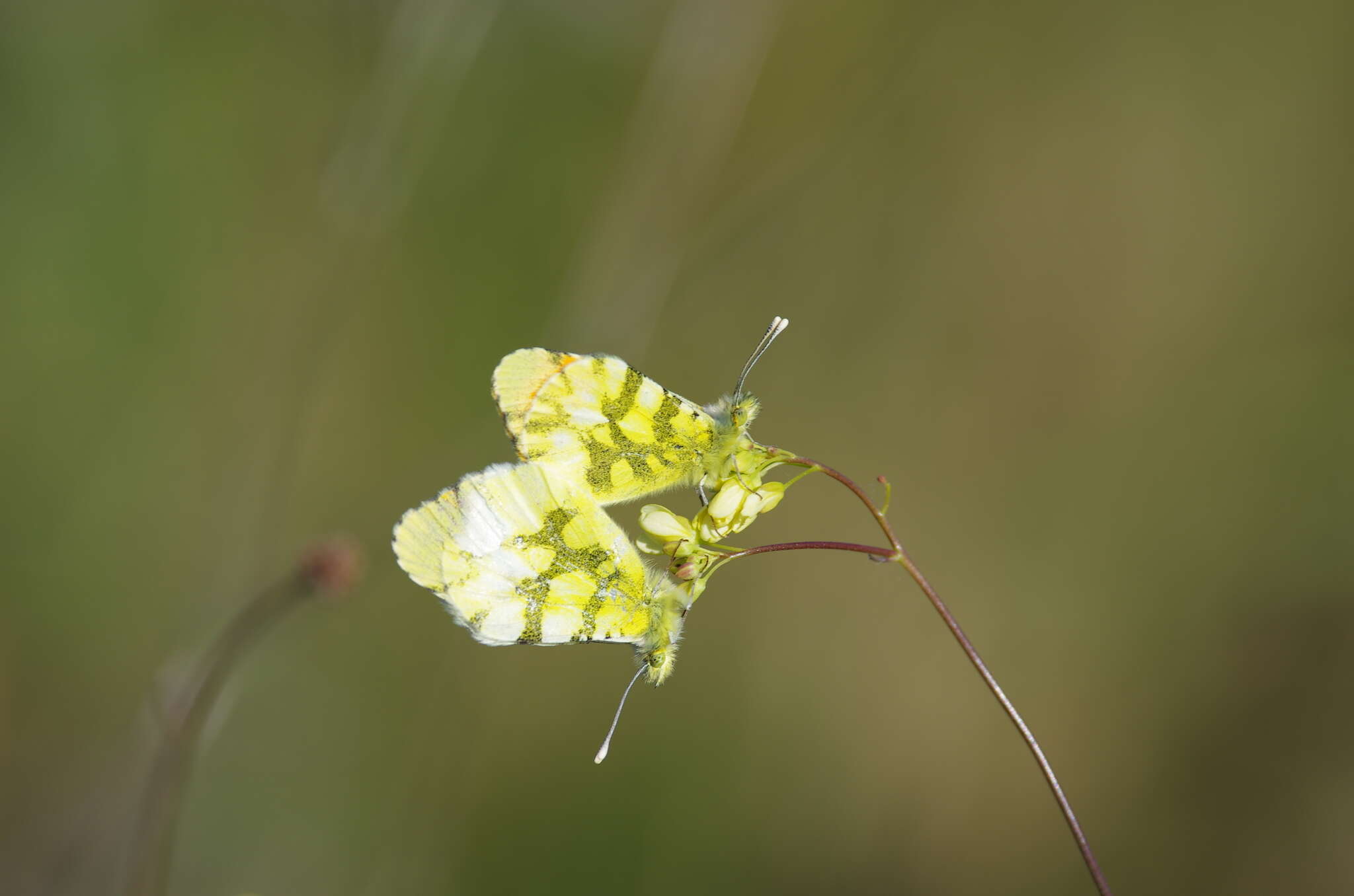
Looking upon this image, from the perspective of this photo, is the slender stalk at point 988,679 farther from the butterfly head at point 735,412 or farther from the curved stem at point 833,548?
the butterfly head at point 735,412

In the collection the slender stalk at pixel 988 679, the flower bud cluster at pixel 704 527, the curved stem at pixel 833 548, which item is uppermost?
the flower bud cluster at pixel 704 527

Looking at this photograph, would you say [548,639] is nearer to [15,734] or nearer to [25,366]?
[15,734]

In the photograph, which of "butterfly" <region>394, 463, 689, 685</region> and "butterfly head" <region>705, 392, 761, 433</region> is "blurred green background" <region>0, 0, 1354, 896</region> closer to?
"butterfly head" <region>705, 392, 761, 433</region>

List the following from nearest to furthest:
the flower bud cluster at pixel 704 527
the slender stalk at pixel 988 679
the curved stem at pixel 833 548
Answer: the slender stalk at pixel 988 679 < the curved stem at pixel 833 548 < the flower bud cluster at pixel 704 527

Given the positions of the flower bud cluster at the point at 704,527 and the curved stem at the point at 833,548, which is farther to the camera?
the flower bud cluster at the point at 704,527

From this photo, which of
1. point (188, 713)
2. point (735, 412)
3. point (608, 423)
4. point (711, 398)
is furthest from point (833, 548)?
point (711, 398)

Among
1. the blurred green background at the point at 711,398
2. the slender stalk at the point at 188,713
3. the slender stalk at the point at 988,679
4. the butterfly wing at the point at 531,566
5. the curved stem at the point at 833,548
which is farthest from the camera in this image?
the blurred green background at the point at 711,398

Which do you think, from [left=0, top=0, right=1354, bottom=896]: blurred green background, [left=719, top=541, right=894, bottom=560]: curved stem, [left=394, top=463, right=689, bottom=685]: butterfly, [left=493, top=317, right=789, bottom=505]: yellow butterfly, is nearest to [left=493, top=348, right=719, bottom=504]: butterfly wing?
[left=493, top=317, right=789, bottom=505]: yellow butterfly

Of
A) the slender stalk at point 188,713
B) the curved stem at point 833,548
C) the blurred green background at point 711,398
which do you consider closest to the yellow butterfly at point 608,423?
the curved stem at point 833,548
